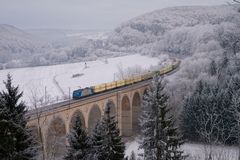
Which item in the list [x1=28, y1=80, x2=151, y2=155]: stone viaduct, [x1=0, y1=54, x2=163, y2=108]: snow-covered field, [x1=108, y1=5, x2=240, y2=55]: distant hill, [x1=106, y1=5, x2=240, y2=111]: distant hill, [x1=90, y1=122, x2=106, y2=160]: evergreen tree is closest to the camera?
[x1=106, y1=5, x2=240, y2=111]: distant hill

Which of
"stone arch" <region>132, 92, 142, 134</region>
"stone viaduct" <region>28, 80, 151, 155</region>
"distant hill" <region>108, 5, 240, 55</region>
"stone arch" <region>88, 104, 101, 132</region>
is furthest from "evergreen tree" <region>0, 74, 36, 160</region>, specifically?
"distant hill" <region>108, 5, 240, 55</region>

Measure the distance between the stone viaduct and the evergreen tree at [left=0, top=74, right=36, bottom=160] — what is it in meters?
7.56

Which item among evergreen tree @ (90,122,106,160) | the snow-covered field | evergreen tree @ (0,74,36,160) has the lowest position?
the snow-covered field

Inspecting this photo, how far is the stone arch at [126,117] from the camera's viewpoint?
178ft

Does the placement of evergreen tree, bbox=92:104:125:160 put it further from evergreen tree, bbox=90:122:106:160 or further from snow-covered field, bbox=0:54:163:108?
snow-covered field, bbox=0:54:163:108

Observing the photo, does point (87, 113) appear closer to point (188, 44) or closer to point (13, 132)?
point (13, 132)

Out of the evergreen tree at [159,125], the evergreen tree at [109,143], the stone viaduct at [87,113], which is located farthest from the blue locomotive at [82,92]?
the evergreen tree at [109,143]

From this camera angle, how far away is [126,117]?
5600cm

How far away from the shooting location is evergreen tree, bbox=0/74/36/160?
11948mm

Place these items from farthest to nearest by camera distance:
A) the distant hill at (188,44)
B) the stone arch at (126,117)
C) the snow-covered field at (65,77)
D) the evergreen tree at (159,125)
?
the snow-covered field at (65,77)
the stone arch at (126,117)
the evergreen tree at (159,125)
the distant hill at (188,44)

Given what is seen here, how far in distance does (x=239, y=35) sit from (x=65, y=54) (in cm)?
16402

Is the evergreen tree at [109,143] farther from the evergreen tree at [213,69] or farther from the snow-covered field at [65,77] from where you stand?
the snow-covered field at [65,77]

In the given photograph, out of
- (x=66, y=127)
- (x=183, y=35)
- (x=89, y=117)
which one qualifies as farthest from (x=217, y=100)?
(x=183, y=35)

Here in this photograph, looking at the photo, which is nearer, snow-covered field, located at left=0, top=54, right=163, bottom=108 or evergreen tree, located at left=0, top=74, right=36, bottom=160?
evergreen tree, located at left=0, top=74, right=36, bottom=160
